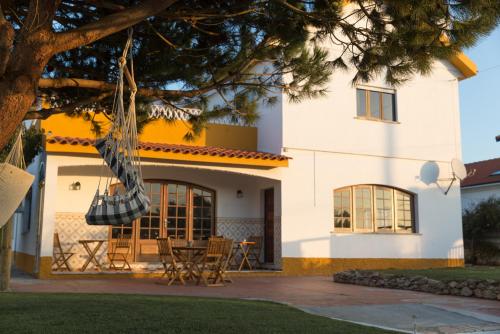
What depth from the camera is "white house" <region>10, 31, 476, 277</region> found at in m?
12.6

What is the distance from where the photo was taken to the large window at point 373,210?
13.9 m

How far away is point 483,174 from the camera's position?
22.5 meters

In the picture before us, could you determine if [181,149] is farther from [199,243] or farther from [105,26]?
[105,26]

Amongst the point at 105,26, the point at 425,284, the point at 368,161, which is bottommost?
the point at 425,284

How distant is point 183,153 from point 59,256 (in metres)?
3.33

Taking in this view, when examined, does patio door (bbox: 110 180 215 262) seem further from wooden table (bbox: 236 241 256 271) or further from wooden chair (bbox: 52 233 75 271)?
wooden chair (bbox: 52 233 75 271)

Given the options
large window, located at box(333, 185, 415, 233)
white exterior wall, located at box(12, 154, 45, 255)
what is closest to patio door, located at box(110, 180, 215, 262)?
white exterior wall, located at box(12, 154, 45, 255)

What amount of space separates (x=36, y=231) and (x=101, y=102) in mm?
6508

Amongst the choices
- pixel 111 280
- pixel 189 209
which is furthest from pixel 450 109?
pixel 111 280

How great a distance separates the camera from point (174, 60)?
655 cm

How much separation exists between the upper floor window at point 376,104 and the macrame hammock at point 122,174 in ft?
30.8

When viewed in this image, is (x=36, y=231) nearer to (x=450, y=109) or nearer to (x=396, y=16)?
(x=396, y=16)

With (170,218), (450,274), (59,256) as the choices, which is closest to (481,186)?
(450,274)

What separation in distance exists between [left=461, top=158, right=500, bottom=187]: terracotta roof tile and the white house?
647 centimetres
